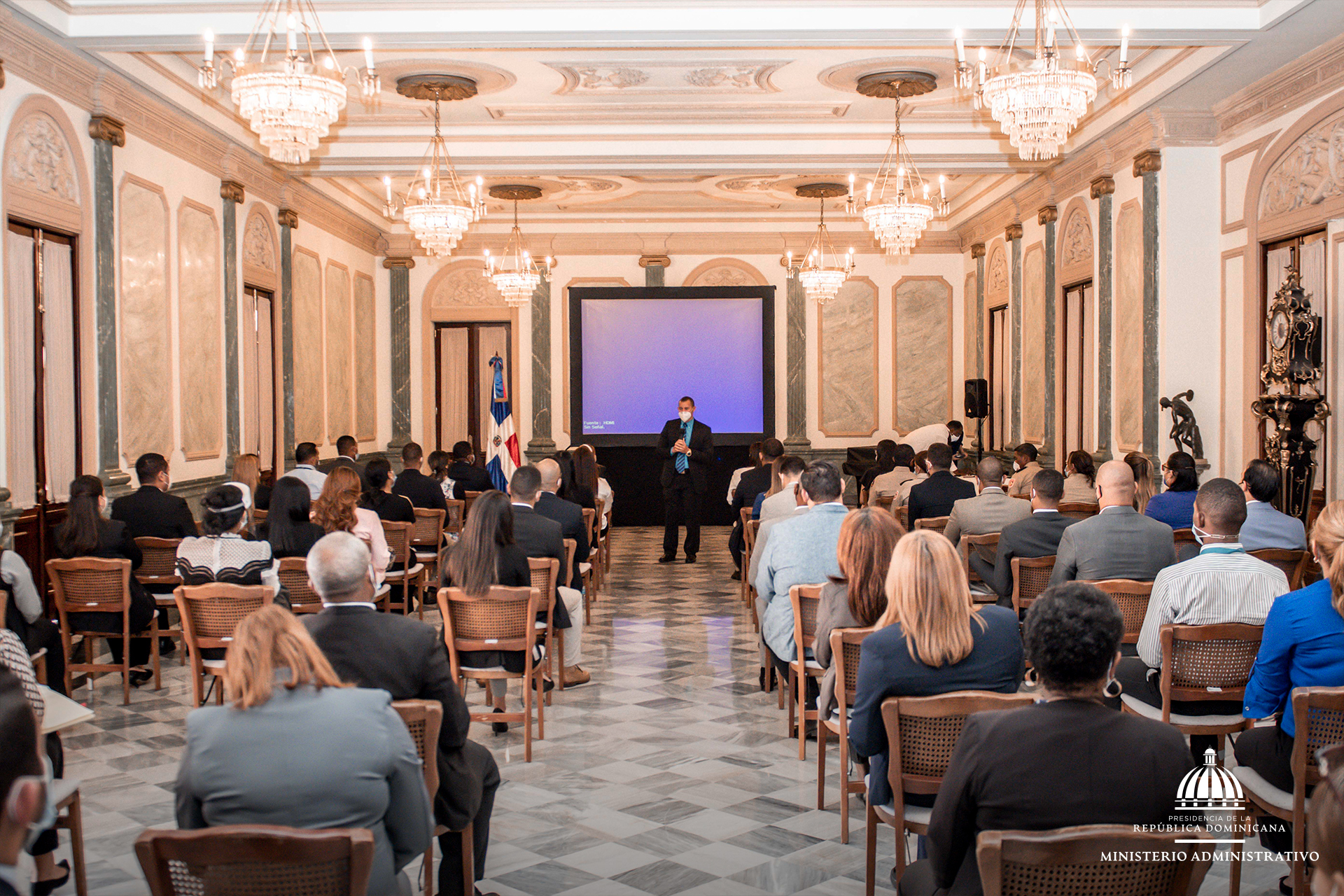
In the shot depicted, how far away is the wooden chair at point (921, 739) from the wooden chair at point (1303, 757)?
0.72 meters

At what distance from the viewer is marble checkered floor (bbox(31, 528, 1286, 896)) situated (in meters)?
3.50

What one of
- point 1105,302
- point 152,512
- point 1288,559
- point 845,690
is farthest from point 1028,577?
point 1105,302

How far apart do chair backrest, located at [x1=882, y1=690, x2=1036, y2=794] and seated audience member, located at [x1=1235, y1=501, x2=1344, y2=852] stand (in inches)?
34.4

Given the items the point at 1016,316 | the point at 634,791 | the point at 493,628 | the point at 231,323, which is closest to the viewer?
the point at 634,791

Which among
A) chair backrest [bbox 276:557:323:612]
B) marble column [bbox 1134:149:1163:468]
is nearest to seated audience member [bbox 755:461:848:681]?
chair backrest [bbox 276:557:323:612]

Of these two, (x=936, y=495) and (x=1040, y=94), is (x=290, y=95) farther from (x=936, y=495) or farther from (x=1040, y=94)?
(x=936, y=495)

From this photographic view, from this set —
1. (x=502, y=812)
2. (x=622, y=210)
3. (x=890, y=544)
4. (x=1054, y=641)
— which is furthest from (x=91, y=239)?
(x=622, y=210)

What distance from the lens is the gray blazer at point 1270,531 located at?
511 centimetres

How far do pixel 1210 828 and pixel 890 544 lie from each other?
1.34 m

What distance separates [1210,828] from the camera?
3338 mm

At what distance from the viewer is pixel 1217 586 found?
379 cm

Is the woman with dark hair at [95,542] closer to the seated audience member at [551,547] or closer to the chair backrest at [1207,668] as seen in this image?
the seated audience member at [551,547]

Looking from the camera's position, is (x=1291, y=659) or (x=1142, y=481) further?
(x=1142, y=481)

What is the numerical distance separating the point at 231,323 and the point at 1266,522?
8451 millimetres
